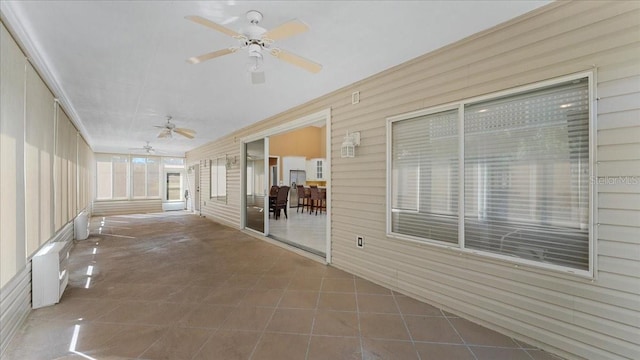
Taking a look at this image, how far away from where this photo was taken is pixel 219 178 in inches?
311

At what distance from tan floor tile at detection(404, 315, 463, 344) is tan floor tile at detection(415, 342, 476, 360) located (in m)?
0.07

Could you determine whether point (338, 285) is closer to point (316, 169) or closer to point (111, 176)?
point (316, 169)

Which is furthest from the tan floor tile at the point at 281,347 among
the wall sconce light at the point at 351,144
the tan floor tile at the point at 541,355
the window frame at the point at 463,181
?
the wall sconce light at the point at 351,144

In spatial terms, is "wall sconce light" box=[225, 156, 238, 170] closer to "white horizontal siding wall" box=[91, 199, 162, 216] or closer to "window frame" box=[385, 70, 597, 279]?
"window frame" box=[385, 70, 597, 279]

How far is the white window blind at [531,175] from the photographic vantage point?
6.19 ft

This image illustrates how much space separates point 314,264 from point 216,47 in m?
3.13

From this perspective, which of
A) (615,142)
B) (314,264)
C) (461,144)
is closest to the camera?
(615,142)

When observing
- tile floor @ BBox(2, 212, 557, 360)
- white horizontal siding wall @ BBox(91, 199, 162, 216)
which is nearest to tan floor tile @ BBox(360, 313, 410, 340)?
tile floor @ BBox(2, 212, 557, 360)

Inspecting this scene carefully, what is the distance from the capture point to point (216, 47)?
8.59 ft

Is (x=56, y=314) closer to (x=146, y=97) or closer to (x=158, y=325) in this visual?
(x=158, y=325)

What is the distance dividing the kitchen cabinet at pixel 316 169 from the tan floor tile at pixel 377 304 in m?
9.08

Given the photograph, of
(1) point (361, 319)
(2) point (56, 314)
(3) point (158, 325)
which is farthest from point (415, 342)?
(2) point (56, 314)

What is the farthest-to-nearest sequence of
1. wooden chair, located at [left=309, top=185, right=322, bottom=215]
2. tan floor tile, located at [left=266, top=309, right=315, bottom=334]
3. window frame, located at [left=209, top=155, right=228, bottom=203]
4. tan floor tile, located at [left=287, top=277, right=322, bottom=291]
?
wooden chair, located at [left=309, top=185, right=322, bottom=215], window frame, located at [left=209, top=155, right=228, bottom=203], tan floor tile, located at [left=287, top=277, right=322, bottom=291], tan floor tile, located at [left=266, top=309, right=315, bottom=334]

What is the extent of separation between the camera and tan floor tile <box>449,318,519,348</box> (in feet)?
6.77
